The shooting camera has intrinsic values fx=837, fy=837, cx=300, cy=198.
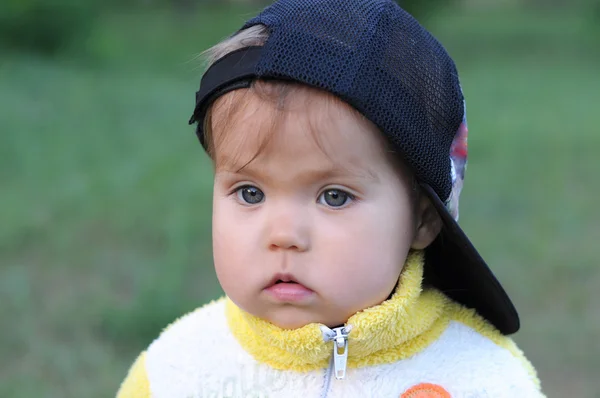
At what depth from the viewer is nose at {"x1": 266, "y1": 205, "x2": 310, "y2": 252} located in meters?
1.57

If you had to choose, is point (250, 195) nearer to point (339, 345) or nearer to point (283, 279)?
point (283, 279)

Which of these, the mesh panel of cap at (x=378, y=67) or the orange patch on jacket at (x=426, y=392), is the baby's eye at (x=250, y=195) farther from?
the orange patch on jacket at (x=426, y=392)

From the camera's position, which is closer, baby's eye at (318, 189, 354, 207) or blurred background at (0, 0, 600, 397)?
baby's eye at (318, 189, 354, 207)

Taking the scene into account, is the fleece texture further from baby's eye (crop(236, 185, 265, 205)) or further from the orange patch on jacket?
baby's eye (crop(236, 185, 265, 205))

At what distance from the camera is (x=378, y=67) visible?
5.16 feet

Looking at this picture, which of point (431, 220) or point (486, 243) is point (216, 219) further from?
point (486, 243)

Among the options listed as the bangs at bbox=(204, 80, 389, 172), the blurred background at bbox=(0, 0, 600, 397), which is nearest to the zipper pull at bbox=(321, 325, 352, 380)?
the bangs at bbox=(204, 80, 389, 172)

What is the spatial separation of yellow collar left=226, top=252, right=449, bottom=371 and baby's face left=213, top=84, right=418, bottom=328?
32 millimetres

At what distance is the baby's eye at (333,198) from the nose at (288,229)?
0.05 meters

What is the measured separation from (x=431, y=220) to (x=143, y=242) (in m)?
2.63

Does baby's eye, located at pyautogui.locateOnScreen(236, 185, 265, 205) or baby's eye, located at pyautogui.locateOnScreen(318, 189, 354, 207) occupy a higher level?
baby's eye, located at pyautogui.locateOnScreen(236, 185, 265, 205)

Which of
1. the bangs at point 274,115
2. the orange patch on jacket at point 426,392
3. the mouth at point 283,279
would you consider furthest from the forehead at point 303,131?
the orange patch on jacket at point 426,392

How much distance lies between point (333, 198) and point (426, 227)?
28 cm

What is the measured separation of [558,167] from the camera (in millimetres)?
5926
